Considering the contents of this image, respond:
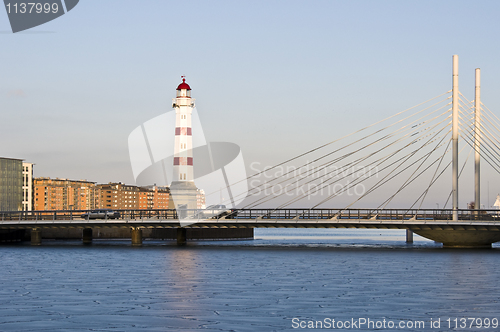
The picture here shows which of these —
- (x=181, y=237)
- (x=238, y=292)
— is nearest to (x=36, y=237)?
(x=181, y=237)

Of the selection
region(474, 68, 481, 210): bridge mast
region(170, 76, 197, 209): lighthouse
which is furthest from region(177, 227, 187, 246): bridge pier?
region(474, 68, 481, 210): bridge mast

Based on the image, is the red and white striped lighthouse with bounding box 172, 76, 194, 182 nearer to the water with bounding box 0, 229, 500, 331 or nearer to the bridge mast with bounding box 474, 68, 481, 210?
the water with bounding box 0, 229, 500, 331

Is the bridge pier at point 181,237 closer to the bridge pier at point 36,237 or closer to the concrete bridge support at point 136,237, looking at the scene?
the concrete bridge support at point 136,237

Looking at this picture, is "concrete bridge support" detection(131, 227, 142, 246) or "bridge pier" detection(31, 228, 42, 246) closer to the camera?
"concrete bridge support" detection(131, 227, 142, 246)

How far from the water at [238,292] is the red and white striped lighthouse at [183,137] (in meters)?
33.4

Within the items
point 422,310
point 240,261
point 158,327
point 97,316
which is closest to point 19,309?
point 97,316

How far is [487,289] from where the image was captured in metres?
32.4

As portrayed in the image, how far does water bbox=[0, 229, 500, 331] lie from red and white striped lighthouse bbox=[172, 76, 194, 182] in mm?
33400

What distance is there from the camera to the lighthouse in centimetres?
8619

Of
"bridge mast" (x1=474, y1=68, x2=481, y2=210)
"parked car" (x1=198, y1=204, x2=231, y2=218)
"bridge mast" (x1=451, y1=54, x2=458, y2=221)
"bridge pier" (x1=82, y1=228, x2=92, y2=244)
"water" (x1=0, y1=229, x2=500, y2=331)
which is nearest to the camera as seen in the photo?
"water" (x1=0, y1=229, x2=500, y2=331)

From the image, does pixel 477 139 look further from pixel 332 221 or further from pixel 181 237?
pixel 181 237

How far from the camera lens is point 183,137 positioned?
286 feet

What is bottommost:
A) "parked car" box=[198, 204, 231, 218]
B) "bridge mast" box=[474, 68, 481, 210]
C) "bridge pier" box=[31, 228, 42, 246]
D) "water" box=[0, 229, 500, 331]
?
"water" box=[0, 229, 500, 331]

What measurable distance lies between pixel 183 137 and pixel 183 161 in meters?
3.24
